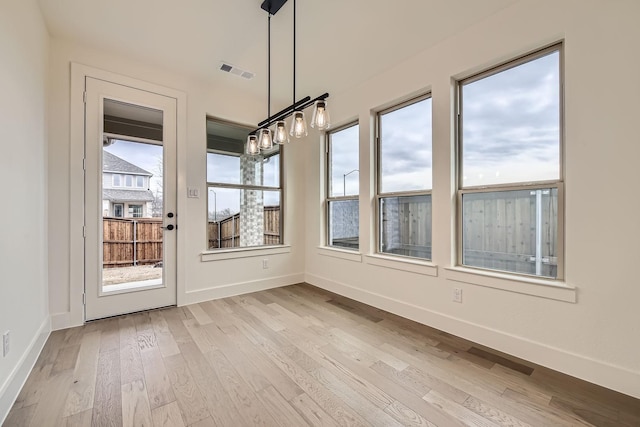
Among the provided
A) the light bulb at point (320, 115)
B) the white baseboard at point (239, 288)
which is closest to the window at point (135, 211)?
the white baseboard at point (239, 288)

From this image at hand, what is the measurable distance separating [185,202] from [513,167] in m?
3.40

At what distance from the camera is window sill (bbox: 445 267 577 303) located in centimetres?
196

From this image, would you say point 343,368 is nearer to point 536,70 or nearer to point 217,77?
point 536,70

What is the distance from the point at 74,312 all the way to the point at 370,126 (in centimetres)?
369

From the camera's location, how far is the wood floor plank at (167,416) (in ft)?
4.88

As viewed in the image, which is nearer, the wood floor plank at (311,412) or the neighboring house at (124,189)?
the wood floor plank at (311,412)

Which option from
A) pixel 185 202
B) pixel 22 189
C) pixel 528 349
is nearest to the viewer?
pixel 22 189

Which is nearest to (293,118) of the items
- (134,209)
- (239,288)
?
(134,209)

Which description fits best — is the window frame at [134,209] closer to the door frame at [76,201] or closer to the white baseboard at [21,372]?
the door frame at [76,201]

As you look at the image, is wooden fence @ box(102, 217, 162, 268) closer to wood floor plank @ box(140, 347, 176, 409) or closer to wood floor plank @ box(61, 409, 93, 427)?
wood floor plank @ box(140, 347, 176, 409)

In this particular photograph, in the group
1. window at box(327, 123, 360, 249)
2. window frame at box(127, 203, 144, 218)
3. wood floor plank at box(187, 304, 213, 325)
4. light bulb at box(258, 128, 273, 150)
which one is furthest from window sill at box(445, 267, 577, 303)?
window frame at box(127, 203, 144, 218)

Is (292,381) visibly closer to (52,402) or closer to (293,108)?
(52,402)

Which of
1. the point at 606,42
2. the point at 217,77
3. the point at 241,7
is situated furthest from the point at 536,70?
the point at 217,77

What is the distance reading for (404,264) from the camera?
9.77ft
